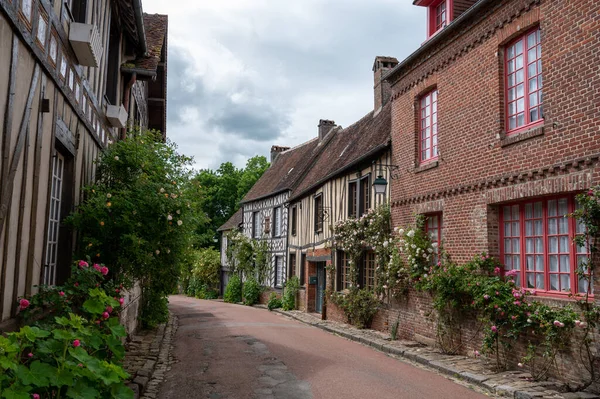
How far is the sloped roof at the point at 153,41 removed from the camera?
9.68m

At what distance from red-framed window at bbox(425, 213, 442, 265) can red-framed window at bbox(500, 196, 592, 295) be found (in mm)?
1906

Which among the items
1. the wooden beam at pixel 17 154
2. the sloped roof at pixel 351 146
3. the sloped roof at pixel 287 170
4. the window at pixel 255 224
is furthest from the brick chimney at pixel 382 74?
the wooden beam at pixel 17 154

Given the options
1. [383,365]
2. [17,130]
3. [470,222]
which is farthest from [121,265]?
[470,222]

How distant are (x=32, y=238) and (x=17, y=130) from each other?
104 centimetres

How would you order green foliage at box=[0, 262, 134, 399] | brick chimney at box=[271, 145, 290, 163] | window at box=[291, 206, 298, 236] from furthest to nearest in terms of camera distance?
brick chimney at box=[271, 145, 290, 163], window at box=[291, 206, 298, 236], green foliage at box=[0, 262, 134, 399]

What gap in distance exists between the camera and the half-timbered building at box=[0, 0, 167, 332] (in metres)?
4.23

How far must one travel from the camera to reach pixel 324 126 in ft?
82.0

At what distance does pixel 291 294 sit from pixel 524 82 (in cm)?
1425

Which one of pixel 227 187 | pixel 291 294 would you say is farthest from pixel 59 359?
pixel 227 187

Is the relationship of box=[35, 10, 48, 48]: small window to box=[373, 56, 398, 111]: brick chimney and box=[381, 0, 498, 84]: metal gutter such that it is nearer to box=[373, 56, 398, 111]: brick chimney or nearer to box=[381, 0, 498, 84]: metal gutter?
box=[381, 0, 498, 84]: metal gutter

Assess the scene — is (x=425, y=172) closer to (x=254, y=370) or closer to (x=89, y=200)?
(x=254, y=370)

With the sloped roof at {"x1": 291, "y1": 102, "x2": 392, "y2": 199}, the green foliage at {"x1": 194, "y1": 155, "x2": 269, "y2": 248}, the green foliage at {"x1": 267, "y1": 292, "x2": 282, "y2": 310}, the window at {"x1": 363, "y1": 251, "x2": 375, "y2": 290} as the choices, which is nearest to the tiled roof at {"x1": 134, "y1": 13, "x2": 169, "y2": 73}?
the sloped roof at {"x1": 291, "y1": 102, "x2": 392, "y2": 199}

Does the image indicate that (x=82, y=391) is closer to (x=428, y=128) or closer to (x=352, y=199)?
(x=428, y=128)

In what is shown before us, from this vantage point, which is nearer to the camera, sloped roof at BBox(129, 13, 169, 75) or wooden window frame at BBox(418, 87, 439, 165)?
sloped roof at BBox(129, 13, 169, 75)
